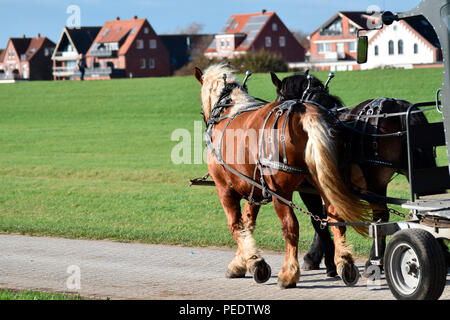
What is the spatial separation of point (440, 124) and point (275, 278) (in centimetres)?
258

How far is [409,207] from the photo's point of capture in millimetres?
7242

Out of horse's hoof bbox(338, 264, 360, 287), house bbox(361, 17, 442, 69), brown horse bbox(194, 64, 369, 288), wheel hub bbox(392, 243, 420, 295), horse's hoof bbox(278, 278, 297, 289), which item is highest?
house bbox(361, 17, 442, 69)

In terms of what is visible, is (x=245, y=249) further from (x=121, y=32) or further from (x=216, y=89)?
(x=121, y=32)

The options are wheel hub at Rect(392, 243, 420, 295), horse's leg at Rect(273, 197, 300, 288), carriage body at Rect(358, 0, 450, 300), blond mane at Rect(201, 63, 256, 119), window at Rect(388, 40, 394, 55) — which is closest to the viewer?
carriage body at Rect(358, 0, 450, 300)

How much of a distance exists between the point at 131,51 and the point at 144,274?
321ft

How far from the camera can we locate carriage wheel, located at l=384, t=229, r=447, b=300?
6789 mm

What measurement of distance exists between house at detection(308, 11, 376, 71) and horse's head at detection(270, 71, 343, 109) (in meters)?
81.9

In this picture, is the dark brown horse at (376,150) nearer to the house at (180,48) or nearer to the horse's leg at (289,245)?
the horse's leg at (289,245)

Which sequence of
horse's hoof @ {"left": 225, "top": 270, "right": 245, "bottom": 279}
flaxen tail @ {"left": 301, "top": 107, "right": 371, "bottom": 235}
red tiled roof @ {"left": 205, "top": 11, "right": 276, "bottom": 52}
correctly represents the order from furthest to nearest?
red tiled roof @ {"left": 205, "top": 11, "right": 276, "bottom": 52}
horse's hoof @ {"left": 225, "top": 270, "right": 245, "bottom": 279}
flaxen tail @ {"left": 301, "top": 107, "right": 371, "bottom": 235}

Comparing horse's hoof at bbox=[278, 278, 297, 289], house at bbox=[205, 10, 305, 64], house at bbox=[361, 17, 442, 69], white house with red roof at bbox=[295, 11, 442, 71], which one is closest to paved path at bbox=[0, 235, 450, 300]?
horse's hoof at bbox=[278, 278, 297, 289]

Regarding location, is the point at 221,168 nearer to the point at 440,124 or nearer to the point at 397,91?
the point at 440,124

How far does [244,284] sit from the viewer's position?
8719 millimetres

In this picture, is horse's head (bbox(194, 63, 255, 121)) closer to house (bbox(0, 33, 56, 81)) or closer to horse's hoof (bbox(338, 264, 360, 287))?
horse's hoof (bbox(338, 264, 360, 287))

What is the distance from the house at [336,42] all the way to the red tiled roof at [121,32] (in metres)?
24.1
